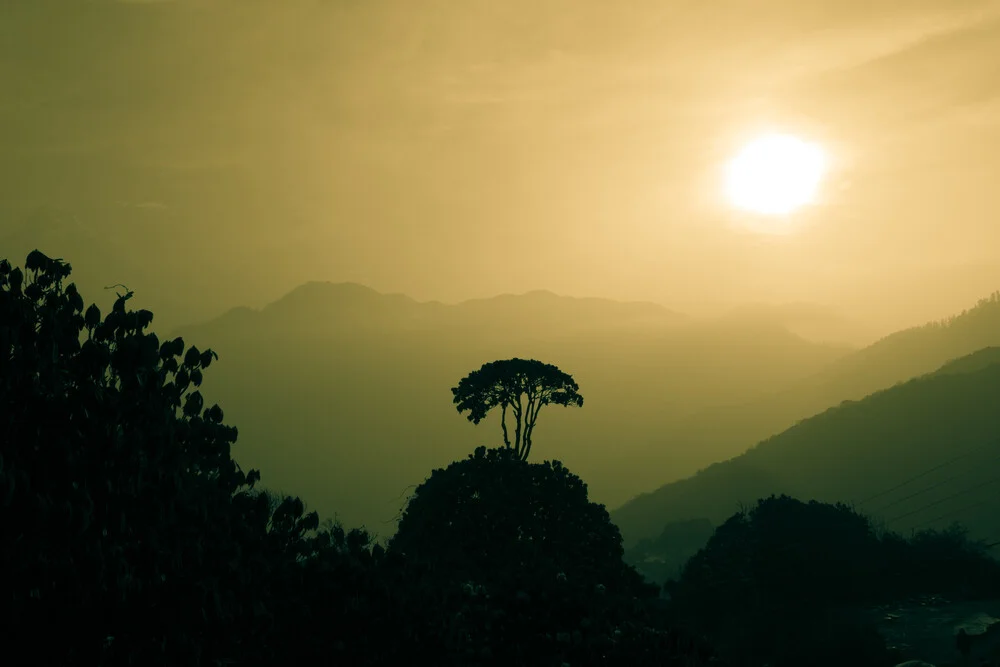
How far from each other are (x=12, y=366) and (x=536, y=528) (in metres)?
29.6

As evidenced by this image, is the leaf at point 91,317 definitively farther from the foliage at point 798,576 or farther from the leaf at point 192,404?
the foliage at point 798,576

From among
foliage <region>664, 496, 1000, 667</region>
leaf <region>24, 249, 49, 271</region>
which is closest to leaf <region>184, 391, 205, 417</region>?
leaf <region>24, 249, 49, 271</region>

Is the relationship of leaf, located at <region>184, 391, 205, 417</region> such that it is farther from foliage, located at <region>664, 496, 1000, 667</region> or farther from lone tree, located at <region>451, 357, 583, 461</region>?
lone tree, located at <region>451, 357, 583, 461</region>

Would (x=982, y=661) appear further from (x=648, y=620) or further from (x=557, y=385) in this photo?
(x=557, y=385)

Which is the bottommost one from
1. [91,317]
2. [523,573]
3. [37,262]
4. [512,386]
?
[523,573]

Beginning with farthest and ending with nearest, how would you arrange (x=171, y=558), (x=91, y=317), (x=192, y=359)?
1. (x=192, y=359)
2. (x=91, y=317)
3. (x=171, y=558)

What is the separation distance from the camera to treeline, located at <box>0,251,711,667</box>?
13.8 metres

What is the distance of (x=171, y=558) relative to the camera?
15.0m

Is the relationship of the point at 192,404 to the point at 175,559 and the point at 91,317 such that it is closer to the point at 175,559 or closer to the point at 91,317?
the point at 91,317

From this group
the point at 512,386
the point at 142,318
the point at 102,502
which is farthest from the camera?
the point at 512,386

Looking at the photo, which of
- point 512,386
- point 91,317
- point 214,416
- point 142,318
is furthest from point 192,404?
point 512,386

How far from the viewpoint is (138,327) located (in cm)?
1664

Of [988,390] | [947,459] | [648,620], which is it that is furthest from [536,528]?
[988,390]

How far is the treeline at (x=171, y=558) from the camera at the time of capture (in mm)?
13750
